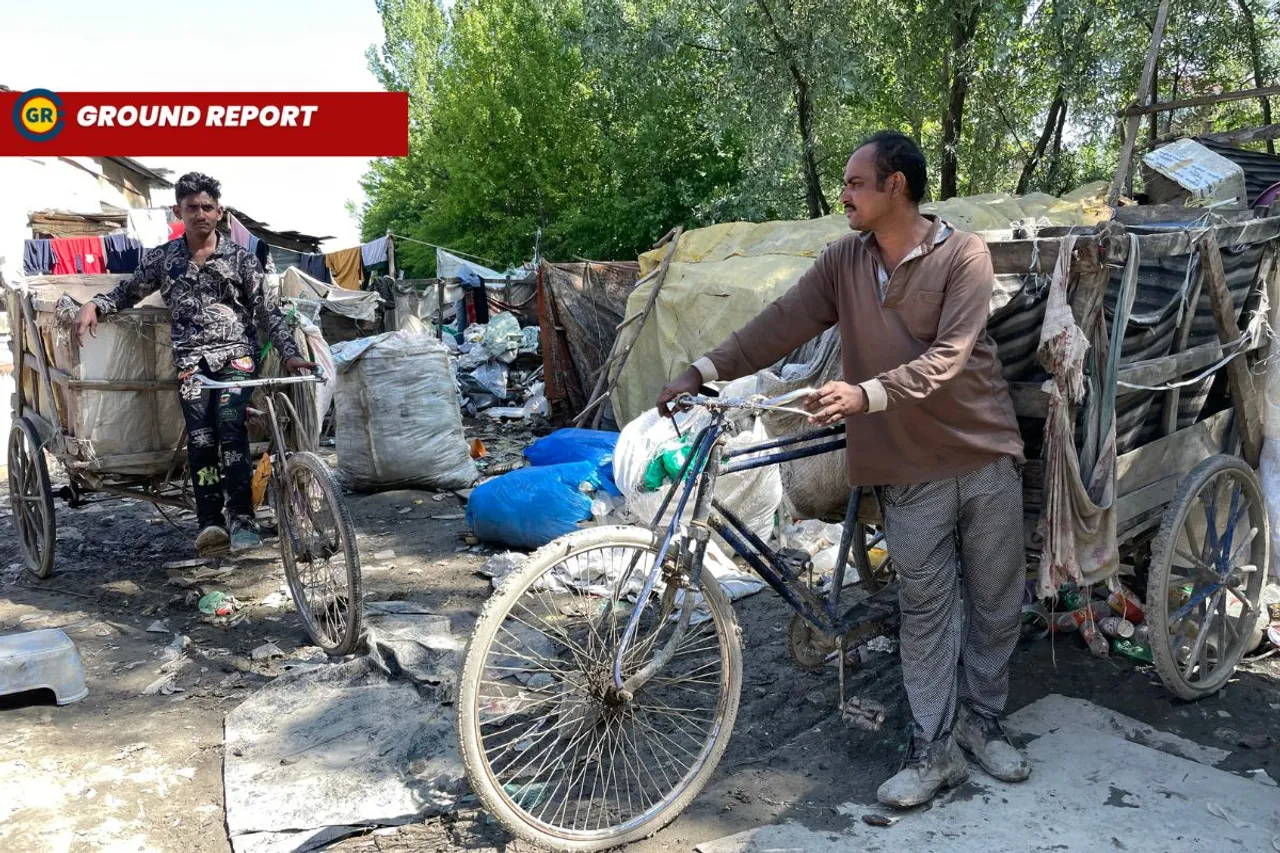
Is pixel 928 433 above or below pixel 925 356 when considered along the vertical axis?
below

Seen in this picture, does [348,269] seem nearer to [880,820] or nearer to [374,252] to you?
[374,252]

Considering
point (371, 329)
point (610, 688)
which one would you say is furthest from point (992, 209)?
point (371, 329)

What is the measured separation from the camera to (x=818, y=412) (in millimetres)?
2498

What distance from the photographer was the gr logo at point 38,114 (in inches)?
669

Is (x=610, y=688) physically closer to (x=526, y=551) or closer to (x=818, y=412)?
(x=818, y=412)

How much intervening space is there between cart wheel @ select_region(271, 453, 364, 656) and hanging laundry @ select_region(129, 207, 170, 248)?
1535 centimetres

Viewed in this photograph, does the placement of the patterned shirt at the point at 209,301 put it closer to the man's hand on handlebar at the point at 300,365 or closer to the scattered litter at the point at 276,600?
the man's hand on handlebar at the point at 300,365

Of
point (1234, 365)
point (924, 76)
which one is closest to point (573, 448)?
point (1234, 365)

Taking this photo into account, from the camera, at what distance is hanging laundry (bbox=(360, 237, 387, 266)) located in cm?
2484

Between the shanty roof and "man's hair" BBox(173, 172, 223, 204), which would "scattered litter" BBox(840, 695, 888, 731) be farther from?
the shanty roof

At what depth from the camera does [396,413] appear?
7.38m

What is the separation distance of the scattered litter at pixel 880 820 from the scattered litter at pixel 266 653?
268 cm

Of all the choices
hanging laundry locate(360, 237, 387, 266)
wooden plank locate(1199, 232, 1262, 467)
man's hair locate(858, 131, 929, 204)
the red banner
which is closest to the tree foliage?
the red banner

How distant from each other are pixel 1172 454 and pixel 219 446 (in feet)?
13.3
